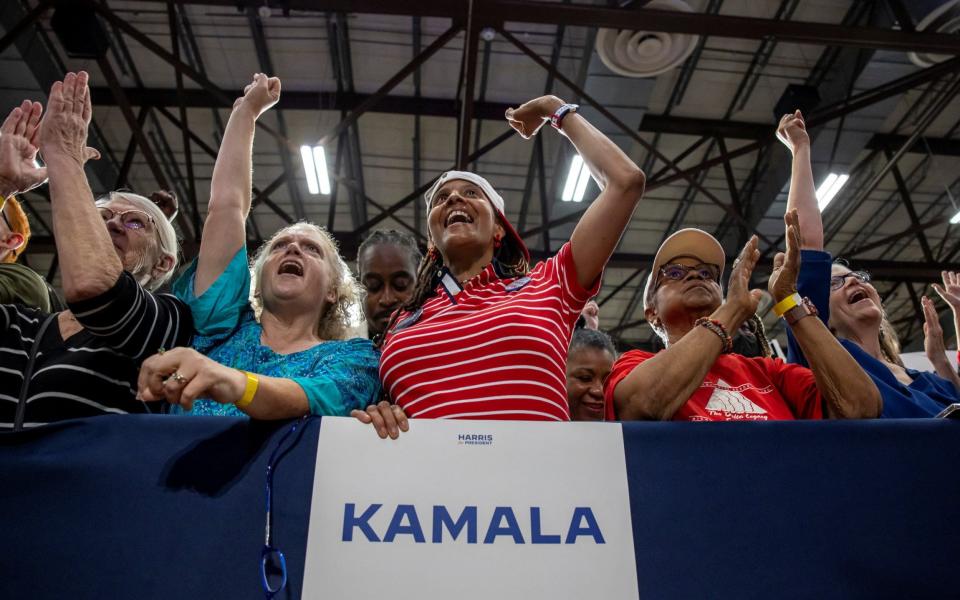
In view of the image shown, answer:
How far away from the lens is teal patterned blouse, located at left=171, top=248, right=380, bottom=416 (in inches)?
53.9

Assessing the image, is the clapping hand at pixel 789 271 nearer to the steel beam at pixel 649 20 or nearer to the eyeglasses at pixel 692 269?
the eyeglasses at pixel 692 269

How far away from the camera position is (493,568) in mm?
982

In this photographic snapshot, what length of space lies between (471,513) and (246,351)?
30.4 inches

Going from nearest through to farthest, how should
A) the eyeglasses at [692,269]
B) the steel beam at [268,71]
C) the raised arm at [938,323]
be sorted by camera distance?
the eyeglasses at [692,269], the raised arm at [938,323], the steel beam at [268,71]

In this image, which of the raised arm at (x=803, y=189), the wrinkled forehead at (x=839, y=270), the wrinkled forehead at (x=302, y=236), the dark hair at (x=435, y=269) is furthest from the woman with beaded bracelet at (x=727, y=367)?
the wrinkled forehead at (x=302, y=236)

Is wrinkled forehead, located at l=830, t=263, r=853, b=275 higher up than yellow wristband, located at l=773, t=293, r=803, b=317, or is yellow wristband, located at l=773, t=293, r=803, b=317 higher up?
wrinkled forehead, located at l=830, t=263, r=853, b=275

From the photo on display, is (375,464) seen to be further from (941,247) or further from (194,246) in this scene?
(941,247)

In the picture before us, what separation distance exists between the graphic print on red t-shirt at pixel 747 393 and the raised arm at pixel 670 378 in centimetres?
6

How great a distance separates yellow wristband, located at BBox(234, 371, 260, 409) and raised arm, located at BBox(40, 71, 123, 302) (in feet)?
1.17

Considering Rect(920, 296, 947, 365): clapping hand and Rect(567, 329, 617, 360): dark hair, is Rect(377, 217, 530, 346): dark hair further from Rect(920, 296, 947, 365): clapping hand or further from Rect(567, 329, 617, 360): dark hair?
Rect(920, 296, 947, 365): clapping hand

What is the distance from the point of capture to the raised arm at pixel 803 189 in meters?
1.83

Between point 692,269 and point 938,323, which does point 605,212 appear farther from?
point 938,323

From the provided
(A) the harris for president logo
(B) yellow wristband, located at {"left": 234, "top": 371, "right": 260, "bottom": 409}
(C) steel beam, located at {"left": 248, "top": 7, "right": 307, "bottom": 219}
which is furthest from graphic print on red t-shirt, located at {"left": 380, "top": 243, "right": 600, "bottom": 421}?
(C) steel beam, located at {"left": 248, "top": 7, "right": 307, "bottom": 219}

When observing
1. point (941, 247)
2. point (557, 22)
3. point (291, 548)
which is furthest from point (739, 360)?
point (941, 247)
